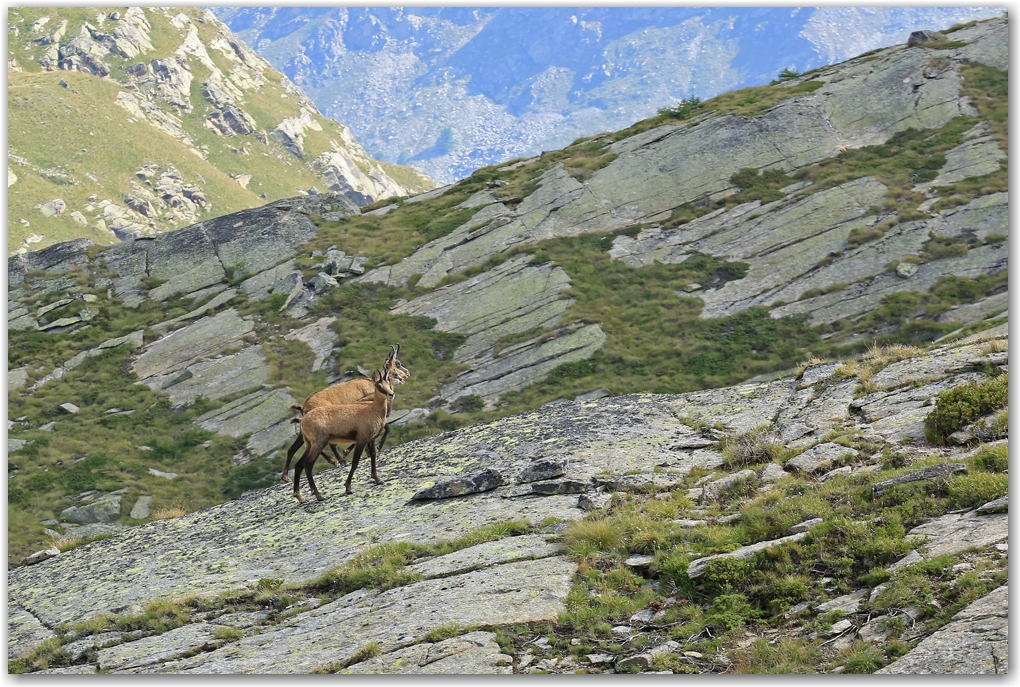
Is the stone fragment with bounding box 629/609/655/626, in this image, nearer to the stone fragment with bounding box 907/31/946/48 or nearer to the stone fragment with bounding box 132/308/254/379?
the stone fragment with bounding box 132/308/254/379

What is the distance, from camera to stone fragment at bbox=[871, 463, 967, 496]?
1184cm

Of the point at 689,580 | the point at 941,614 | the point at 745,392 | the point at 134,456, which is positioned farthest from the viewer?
the point at 134,456

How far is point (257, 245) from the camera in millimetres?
52562

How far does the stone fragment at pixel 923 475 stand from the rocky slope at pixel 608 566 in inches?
1.4

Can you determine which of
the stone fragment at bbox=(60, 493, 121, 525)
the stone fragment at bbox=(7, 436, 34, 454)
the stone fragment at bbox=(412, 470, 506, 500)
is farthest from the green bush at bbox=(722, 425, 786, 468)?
the stone fragment at bbox=(7, 436, 34, 454)

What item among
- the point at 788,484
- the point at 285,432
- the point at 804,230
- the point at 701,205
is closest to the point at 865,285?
the point at 804,230

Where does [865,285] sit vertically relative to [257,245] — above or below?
below

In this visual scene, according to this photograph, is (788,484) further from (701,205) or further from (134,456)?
(701,205)

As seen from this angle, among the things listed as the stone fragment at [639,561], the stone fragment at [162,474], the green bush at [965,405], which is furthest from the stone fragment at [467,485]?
the stone fragment at [162,474]

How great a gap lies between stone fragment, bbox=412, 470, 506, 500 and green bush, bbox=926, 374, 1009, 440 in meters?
9.40

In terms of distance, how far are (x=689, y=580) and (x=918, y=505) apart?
3.77 metres

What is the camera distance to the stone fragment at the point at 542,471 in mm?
17391

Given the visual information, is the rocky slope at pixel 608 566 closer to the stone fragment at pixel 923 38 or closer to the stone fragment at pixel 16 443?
the stone fragment at pixel 16 443

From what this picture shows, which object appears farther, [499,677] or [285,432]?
[285,432]
